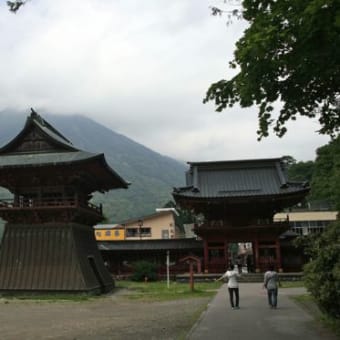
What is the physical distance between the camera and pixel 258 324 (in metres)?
12.2

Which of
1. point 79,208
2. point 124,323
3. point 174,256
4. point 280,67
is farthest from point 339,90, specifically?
point 174,256

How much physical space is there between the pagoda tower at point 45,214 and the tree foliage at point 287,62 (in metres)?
17.8

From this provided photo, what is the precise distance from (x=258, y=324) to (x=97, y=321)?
534cm

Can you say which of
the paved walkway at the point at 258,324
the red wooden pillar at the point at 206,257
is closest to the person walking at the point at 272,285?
the paved walkway at the point at 258,324

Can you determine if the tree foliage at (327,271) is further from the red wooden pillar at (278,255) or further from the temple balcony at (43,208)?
the red wooden pillar at (278,255)

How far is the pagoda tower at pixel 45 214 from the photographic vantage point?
27438mm

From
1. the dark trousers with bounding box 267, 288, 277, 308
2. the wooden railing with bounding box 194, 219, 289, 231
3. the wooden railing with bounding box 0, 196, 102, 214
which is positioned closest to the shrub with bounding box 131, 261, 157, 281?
the wooden railing with bounding box 194, 219, 289, 231

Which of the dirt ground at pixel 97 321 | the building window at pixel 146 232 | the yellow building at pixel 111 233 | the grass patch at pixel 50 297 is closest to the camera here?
the dirt ground at pixel 97 321


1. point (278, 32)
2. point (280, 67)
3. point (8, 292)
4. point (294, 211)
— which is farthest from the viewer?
point (294, 211)

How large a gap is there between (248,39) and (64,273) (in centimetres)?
2214

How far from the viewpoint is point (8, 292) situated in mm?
27234

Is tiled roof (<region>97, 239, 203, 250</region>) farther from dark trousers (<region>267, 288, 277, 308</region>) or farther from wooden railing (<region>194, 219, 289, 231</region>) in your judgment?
dark trousers (<region>267, 288, 277, 308</region>)

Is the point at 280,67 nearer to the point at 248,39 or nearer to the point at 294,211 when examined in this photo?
the point at 248,39

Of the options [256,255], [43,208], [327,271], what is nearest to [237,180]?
[256,255]
